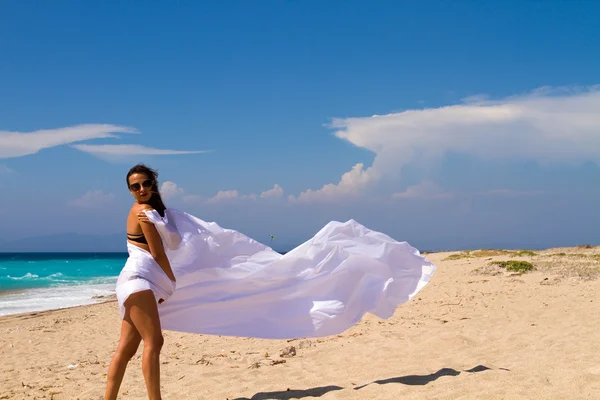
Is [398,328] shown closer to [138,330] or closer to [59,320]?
[138,330]

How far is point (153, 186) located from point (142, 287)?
94 cm

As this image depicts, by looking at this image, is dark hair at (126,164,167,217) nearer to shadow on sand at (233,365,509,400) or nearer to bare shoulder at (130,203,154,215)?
bare shoulder at (130,203,154,215)

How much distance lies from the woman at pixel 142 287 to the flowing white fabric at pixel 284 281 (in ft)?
Result: 1.48

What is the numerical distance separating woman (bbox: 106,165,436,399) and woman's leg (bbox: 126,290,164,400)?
0.23 m

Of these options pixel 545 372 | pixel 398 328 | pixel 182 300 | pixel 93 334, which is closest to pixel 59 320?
pixel 93 334

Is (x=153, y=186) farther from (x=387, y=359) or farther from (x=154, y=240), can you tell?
(x=387, y=359)

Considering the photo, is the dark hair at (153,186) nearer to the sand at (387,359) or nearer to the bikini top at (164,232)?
the bikini top at (164,232)

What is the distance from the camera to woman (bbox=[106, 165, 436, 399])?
543cm

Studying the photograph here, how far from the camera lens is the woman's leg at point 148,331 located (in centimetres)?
468

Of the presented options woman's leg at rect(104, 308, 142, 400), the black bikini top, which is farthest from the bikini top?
woman's leg at rect(104, 308, 142, 400)

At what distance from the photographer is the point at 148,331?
15.4 ft

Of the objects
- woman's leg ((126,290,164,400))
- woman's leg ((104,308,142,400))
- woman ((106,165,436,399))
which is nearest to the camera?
woman's leg ((126,290,164,400))

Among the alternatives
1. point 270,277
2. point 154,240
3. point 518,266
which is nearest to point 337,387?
point 270,277

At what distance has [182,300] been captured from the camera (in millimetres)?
5578
